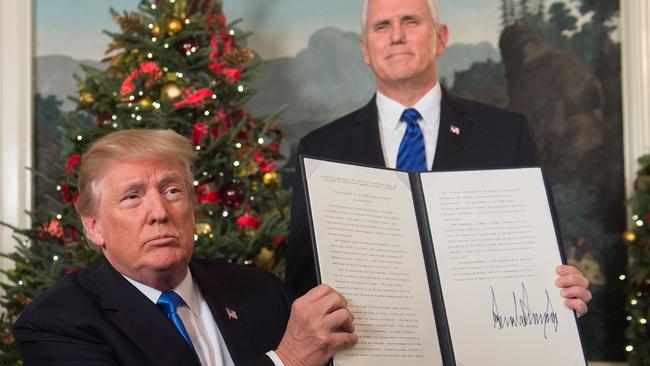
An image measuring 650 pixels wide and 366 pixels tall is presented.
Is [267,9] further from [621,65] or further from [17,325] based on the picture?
[17,325]

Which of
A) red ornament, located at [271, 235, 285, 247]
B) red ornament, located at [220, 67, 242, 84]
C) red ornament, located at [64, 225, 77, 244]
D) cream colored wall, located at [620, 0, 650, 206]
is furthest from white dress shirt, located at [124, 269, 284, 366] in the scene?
cream colored wall, located at [620, 0, 650, 206]

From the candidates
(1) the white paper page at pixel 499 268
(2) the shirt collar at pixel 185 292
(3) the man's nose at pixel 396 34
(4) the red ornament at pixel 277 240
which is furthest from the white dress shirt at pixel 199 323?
(4) the red ornament at pixel 277 240

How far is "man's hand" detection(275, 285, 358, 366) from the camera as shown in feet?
7.72

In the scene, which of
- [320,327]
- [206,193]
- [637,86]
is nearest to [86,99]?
[206,193]

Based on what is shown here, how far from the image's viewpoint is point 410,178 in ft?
8.51

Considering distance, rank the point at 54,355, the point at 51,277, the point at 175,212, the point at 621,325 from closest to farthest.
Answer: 1. the point at 54,355
2. the point at 175,212
3. the point at 51,277
4. the point at 621,325

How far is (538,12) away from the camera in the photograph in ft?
18.3

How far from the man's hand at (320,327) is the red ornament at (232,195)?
Result: 2043mm

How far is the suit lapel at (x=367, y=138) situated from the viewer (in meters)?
3.03

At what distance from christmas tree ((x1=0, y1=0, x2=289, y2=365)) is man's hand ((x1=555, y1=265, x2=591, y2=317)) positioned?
2006 mm

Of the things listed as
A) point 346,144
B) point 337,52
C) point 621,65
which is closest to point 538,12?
point 621,65

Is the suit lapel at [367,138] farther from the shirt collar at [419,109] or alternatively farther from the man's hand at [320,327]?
the man's hand at [320,327]

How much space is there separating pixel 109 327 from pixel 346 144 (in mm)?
1116
